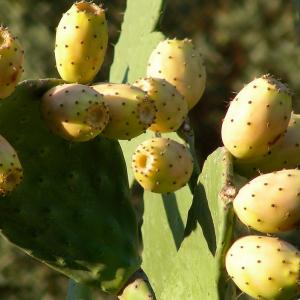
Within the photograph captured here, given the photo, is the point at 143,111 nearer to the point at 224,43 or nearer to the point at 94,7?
the point at 94,7

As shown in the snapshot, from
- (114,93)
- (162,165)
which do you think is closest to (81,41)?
(114,93)

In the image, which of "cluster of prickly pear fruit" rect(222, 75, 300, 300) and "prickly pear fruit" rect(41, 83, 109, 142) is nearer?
"cluster of prickly pear fruit" rect(222, 75, 300, 300)

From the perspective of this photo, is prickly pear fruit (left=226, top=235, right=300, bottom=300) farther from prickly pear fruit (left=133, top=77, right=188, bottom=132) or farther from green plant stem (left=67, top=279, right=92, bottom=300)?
green plant stem (left=67, top=279, right=92, bottom=300)

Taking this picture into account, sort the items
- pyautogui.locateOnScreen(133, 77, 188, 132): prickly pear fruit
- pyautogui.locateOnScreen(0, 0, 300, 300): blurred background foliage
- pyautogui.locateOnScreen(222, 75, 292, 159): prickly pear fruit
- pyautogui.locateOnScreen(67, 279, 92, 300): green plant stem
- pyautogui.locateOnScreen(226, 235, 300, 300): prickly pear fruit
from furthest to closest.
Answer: pyautogui.locateOnScreen(0, 0, 300, 300): blurred background foliage
pyautogui.locateOnScreen(67, 279, 92, 300): green plant stem
pyautogui.locateOnScreen(133, 77, 188, 132): prickly pear fruit
pyautogui.locateOnScreen(222, 75, 292, 159): prickly pear fruit
pyautogui.locateOnScreen(226, 235, 300, 300): prickly pear fruit

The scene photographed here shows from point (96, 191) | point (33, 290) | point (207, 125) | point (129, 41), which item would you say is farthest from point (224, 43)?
point (96, 191)

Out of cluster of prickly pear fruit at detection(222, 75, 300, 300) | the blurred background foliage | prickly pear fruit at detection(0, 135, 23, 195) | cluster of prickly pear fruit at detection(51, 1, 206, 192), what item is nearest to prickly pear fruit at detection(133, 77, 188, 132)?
cluster of prickly pear fruit at detection(51, 1, 206, 192)

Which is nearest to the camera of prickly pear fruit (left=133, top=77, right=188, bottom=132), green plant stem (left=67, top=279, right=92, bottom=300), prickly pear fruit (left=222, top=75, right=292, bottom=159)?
prickly pear fruit (left=222, top=75, right=292, bottom=159)

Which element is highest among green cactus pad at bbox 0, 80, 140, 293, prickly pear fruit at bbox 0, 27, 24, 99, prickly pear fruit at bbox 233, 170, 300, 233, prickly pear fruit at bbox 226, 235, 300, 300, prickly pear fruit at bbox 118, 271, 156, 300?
prickly pear fruit at bbox 0, 27, 24, 99

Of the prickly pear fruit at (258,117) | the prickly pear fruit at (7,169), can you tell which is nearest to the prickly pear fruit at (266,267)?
the prickly pear fruit at (258,117)
